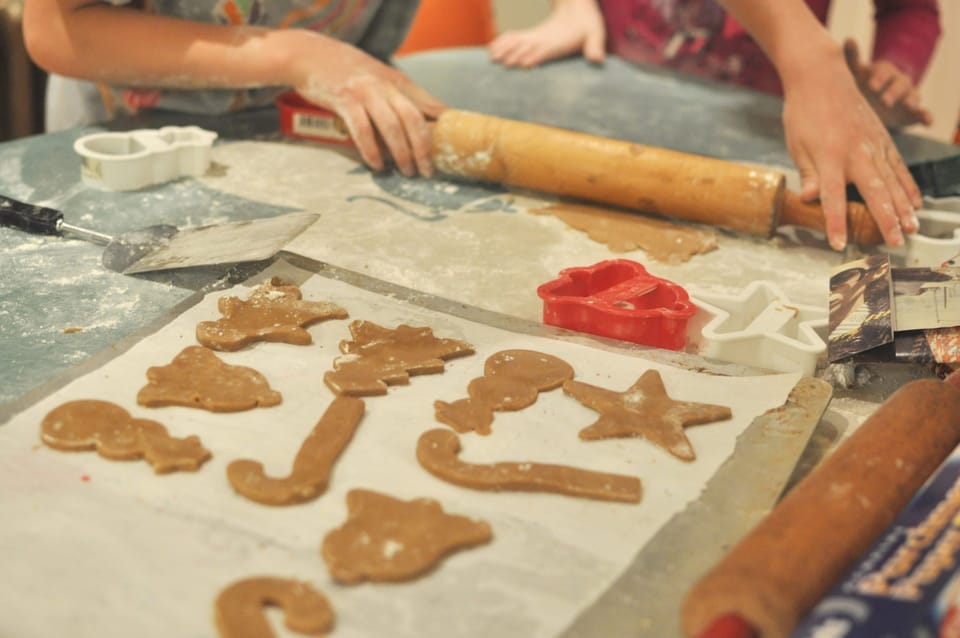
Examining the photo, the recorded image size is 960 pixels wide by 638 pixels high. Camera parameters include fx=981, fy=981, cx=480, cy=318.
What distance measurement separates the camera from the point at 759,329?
1369mm

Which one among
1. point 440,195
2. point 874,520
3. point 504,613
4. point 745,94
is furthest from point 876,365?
point 745,94

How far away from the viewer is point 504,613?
2.88 feet

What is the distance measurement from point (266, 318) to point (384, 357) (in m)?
0.18

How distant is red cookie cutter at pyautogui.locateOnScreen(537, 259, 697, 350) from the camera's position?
1.36m

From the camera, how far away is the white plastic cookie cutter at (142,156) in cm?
175

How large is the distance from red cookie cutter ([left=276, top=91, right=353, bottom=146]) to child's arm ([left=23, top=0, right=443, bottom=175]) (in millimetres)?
59

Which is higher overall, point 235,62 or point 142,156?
point 235,62

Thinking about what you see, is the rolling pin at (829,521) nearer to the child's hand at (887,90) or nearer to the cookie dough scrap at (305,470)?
the cookie dough scrap at (305,470)

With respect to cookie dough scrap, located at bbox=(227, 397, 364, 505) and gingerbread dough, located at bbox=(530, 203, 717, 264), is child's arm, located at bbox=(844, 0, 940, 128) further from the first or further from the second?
cookie dough scrap, located at bbox=(227, 397, 364, 505)

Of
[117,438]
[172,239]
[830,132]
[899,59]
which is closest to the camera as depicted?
[117,438]

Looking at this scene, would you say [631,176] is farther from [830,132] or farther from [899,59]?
[899,59]

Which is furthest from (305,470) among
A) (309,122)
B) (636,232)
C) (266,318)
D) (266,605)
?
(309,122)

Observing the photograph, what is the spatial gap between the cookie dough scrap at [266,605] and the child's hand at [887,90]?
1.86m

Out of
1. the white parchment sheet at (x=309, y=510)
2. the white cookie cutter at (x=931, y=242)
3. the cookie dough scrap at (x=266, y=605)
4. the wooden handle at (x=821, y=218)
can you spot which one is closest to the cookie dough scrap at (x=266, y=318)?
the white parchment sheet at (x=309, y=510)
